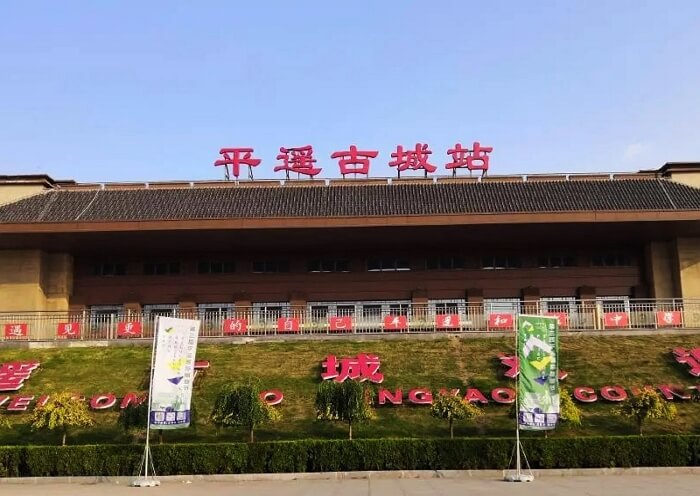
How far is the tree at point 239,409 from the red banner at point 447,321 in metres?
8.67

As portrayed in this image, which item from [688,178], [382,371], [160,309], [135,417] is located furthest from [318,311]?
[688,178]

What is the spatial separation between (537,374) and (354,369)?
6.37 m

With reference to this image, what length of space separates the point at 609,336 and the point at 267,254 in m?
12.9

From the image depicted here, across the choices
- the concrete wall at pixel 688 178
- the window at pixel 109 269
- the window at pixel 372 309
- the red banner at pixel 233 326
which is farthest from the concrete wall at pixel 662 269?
the window at pixel 109 269

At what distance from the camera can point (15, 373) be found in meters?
18.3

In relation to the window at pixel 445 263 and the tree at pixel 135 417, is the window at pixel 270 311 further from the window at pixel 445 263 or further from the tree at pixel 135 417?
the tree at pixel 135 417

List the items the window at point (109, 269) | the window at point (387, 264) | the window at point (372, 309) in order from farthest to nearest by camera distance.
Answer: the window at point (109, 269)
the window at point (387, 264)
the window at point (372, 309)

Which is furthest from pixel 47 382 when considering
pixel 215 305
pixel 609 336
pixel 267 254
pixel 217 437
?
pixel 609 336

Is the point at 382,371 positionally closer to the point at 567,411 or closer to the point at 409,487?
the point at 567,411

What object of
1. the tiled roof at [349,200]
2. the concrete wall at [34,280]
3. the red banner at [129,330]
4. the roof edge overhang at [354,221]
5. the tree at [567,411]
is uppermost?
the tiled roof at [349,200]

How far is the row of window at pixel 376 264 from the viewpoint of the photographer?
84.5 ft

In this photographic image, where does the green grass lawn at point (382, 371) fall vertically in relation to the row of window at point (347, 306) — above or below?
below

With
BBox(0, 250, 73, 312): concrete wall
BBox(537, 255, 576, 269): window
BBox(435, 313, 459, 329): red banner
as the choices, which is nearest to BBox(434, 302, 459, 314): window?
BBox(435, 313, 459, 329): red banner

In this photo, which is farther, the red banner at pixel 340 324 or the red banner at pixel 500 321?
the red banner at pixel 340 324
